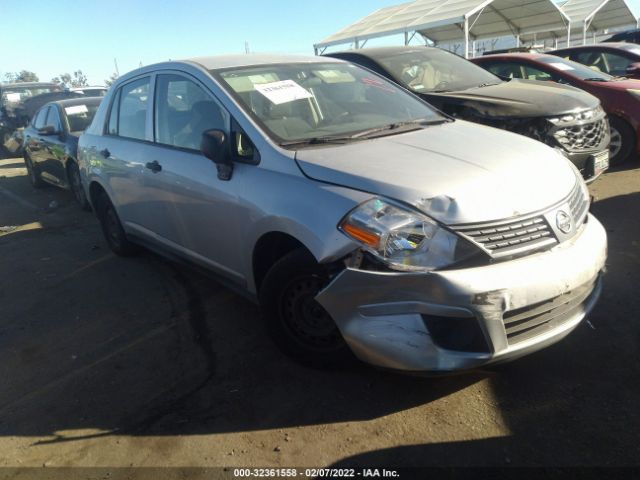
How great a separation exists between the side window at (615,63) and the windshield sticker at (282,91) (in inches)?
319

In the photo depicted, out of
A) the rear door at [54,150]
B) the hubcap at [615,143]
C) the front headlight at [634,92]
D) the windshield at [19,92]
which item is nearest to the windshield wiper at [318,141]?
the hubcap at [615,143]

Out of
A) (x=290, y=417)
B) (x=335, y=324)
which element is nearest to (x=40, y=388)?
(x=290, y=417)

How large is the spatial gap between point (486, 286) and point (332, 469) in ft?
3.34

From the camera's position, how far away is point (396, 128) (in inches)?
127

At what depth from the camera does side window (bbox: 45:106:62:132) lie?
7421mm

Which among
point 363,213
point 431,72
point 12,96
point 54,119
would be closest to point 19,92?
point 12,96

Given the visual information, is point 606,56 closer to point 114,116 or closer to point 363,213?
point 114,116

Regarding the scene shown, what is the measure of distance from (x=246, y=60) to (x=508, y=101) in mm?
A: 3011

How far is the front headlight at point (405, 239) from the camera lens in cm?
220

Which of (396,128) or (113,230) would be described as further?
(113,230)

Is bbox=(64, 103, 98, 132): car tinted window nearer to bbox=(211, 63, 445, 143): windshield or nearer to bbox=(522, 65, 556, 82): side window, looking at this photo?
bbox=(211, 63, 445, 143): windshield

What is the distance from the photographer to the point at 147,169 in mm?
3832

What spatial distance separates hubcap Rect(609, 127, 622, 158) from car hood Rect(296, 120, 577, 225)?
14.5ft

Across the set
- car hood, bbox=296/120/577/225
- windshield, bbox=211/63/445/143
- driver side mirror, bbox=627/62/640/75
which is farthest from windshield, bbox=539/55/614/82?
car hood, bbox=296/120/577/225
